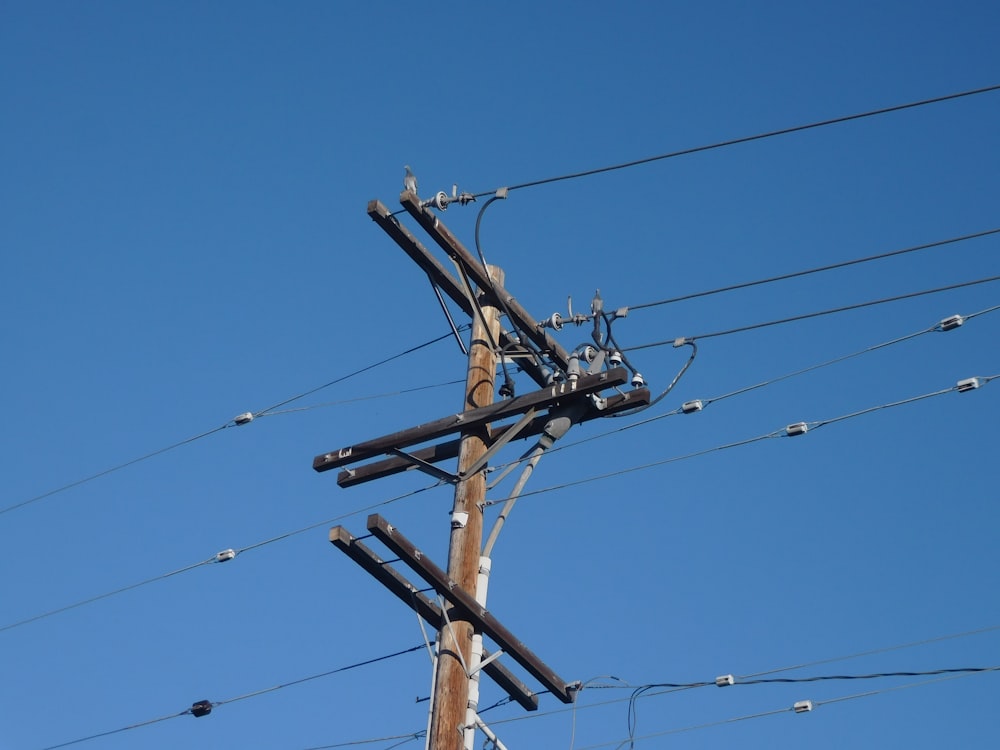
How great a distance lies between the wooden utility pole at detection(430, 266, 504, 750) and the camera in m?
11.0

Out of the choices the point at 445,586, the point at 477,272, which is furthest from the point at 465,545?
the point at 477,272

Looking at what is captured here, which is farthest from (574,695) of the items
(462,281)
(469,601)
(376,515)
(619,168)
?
(619,168)

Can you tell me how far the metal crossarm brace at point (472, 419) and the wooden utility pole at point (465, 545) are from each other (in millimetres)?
184

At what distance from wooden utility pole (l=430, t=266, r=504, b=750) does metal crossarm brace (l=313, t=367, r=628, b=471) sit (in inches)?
7.3

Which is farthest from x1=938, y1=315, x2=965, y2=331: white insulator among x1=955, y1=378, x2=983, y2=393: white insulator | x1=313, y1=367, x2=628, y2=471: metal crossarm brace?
x1=313, y1=367, x2=628, y2=471: metal crossarm brace

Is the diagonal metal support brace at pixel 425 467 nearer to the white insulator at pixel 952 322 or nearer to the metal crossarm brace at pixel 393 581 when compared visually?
the metal crossarm brace at pixel 393 581

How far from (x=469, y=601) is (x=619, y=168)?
15.1 feet

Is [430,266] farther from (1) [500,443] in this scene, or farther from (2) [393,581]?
(2) [393,581]

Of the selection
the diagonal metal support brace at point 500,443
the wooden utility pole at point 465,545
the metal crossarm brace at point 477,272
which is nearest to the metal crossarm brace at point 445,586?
the wooden utility pole at point 465,545

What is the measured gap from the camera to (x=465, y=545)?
11.9 meters

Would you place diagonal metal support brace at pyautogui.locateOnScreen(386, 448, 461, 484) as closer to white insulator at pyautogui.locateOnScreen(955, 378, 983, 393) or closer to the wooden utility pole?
the wooden utility pole

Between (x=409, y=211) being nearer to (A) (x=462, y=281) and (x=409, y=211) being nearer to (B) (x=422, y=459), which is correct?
(A) (x=462, y=281)

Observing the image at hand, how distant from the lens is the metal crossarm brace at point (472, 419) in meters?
12.0

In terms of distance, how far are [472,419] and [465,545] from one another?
1.13 metres
